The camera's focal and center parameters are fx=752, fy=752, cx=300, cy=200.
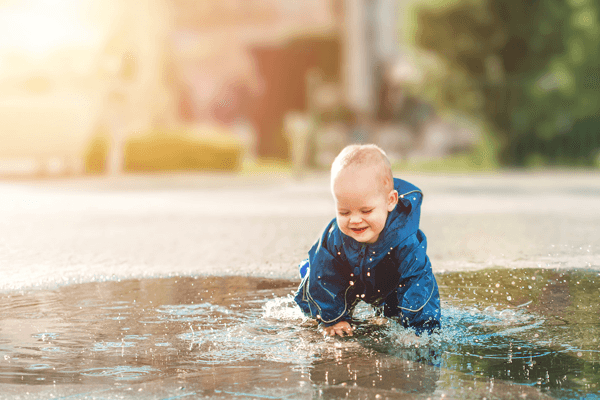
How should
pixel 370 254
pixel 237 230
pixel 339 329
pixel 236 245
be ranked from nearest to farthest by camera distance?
1. pixel 339 329
2. pixel 370 254
3. pixel 236 245
4. pixel 237 230

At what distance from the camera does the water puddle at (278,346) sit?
1.86 metres

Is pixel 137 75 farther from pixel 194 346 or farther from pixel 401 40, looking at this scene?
pixel 194 346

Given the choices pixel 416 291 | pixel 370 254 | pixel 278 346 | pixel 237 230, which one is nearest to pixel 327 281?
pixel 370 254

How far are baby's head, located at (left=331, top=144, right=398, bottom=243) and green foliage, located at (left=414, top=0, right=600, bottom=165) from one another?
15.6 meters

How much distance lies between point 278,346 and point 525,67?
56.1 feet

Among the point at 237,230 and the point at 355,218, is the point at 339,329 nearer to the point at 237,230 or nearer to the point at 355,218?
the point at 355,218

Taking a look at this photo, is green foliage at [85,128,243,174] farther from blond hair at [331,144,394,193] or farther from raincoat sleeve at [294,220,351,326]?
blond hair at [331,144,394,193]

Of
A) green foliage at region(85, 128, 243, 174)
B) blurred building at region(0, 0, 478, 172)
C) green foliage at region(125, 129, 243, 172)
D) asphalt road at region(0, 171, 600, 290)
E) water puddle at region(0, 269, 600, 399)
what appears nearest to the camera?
water puddle at region(0, 269, 600, 399)

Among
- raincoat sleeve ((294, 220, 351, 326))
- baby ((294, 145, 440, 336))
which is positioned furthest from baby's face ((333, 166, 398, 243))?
raincoat sleeve ((294, 220, 351, 326))

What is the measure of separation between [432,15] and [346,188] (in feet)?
52.5

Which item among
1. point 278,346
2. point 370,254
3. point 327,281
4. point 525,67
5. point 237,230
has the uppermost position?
point 525,67

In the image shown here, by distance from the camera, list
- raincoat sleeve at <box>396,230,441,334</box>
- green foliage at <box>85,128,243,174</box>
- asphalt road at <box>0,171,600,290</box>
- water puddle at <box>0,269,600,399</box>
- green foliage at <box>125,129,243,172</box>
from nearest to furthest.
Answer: water puddle at <box>0,269,600,399</box> → raincoat sleeve at <box>396,230,441,334</box> → asphalt road at <box>0,171,600,290</box> → green foliage at <box>85,128,243,174</box> → green foliage at <box>125,129,243,172</box>

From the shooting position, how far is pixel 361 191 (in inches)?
98.9

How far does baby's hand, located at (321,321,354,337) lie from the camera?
8.12 ft
